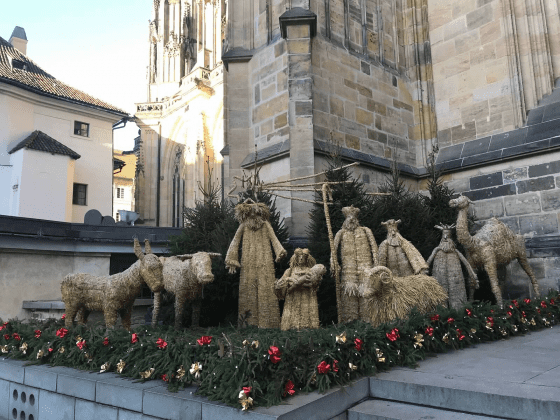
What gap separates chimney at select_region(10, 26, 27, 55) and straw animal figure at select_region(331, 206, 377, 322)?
29.6m

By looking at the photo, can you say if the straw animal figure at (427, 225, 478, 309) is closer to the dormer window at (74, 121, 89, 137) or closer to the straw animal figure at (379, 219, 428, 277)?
the straw animal figure at (379, 219, 428, 277)

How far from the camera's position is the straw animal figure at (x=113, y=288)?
5629mm

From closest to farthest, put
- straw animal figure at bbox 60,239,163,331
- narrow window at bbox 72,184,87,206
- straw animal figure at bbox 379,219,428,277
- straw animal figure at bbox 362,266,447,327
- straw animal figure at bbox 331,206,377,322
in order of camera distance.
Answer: straw animal figure at bbox 362,266,447,327 → straw animal figure at bbox 60,239,163,331 → straw animal figure at bbox 331,206,377,322 → straw animal figure at bbox 379,219,428,277 → narrow window at bbox 72,184,87,206

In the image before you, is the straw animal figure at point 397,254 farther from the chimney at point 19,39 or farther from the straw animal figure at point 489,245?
the chimney at point 19,39

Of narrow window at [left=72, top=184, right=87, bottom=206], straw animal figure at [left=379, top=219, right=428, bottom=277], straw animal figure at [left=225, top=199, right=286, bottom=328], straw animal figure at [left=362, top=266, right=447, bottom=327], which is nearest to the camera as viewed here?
straw animal figure at [left=362, top=266, right=447, bottom=327]

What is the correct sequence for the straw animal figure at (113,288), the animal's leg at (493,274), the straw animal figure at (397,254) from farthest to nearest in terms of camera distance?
the animal's leg at (493,274) → the straw animal figure at (397,254) → the straw animal figure at (113,288)

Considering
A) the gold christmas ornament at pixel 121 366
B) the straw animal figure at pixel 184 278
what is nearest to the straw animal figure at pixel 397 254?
the straw animal figure at pixel 184 278

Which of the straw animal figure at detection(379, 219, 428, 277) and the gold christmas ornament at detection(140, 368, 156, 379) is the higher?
the straw animal figure at detection(379, 219, 428, 277)

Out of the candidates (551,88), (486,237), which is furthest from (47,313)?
(551,88)

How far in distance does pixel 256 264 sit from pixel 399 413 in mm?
2830

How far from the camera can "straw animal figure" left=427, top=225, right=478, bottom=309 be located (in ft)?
21.4

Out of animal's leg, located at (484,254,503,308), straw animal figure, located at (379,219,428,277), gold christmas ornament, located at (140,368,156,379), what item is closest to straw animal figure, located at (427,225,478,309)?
animal's leg, located at (484,254,503,308)

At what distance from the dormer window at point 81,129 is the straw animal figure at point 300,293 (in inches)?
884

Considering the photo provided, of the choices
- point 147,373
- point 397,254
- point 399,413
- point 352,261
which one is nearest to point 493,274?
point 397,254
